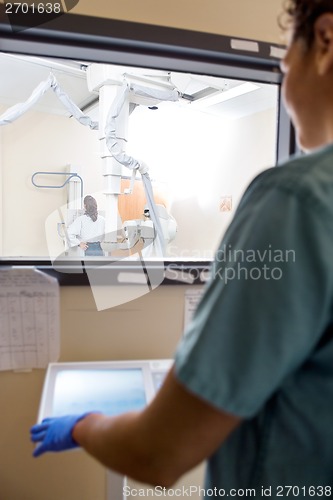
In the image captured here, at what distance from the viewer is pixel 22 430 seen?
1.08 metres

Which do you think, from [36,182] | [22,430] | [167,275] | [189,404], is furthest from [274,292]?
[36,182]

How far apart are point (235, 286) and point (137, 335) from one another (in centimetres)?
79

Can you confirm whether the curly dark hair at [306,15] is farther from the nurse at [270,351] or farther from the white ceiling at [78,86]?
the white ceiling at [78,86]

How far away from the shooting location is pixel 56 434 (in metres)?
0.63

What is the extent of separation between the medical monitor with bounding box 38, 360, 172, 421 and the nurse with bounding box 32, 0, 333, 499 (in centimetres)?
30

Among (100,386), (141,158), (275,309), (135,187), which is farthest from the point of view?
(135,187)

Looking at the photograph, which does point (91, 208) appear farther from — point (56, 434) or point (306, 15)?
point (306, 15)

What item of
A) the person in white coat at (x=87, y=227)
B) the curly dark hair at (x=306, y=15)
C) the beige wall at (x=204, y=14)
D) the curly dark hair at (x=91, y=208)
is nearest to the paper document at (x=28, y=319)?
the beige wall at (x=204, y=14)

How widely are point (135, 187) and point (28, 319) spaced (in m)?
3.46

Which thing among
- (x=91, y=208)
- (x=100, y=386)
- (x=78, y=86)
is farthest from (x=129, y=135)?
(x=100, y=386)

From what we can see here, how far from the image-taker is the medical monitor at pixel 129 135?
40.8 inches

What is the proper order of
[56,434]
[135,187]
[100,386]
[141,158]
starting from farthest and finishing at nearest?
[135,187], [141,158], [100,386], [56,434]

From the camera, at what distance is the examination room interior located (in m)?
1.07

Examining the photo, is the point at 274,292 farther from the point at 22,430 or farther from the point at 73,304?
the point at 22,430
